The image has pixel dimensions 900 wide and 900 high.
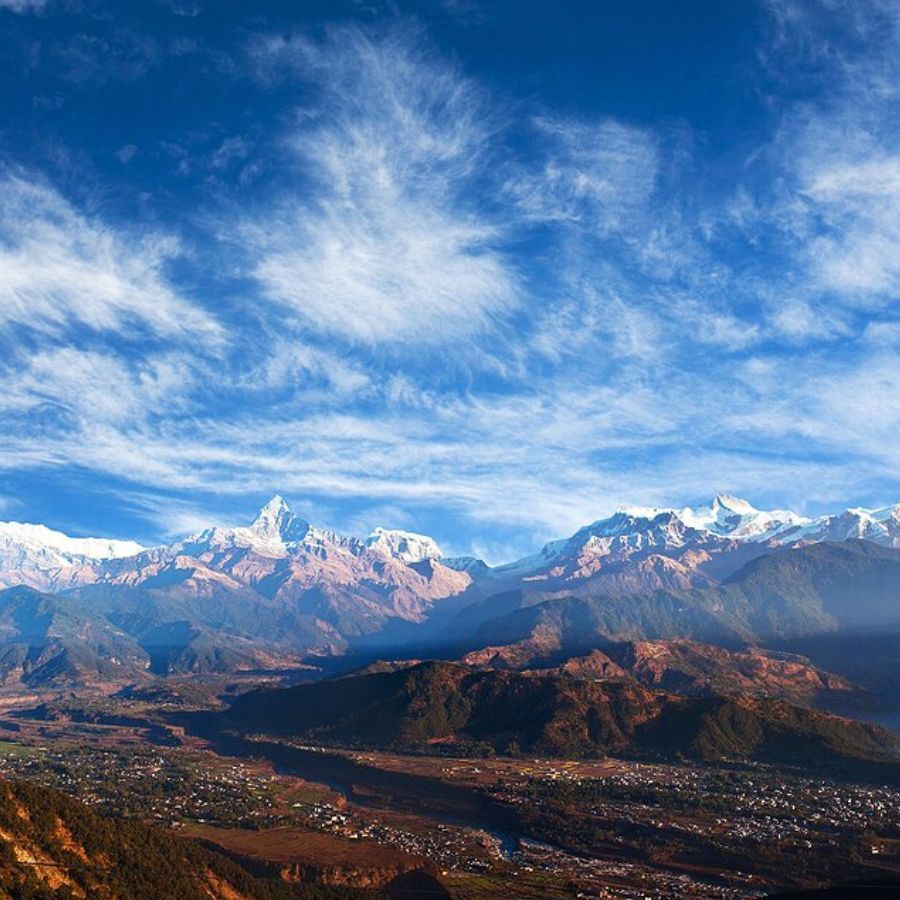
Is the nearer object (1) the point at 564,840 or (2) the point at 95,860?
(2) the point at 95,860

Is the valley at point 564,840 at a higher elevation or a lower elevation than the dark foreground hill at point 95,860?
lower

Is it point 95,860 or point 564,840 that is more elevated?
point 95,860

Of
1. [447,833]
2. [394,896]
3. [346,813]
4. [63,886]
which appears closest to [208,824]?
[346,813]

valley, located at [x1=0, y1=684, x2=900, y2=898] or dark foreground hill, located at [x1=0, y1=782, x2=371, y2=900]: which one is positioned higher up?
Answer: dark foreground hill, located at [x1=0, y1=782, x2=371, y2=900]

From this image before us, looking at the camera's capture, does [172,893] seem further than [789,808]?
No

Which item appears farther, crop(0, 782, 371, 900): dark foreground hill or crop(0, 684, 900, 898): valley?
crop(0, 684, 900, 898): valley

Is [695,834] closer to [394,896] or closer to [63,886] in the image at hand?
[394,896]

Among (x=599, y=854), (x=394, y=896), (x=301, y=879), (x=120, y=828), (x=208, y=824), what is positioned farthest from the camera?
(x=208, y=824)

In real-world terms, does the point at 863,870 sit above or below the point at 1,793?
below
